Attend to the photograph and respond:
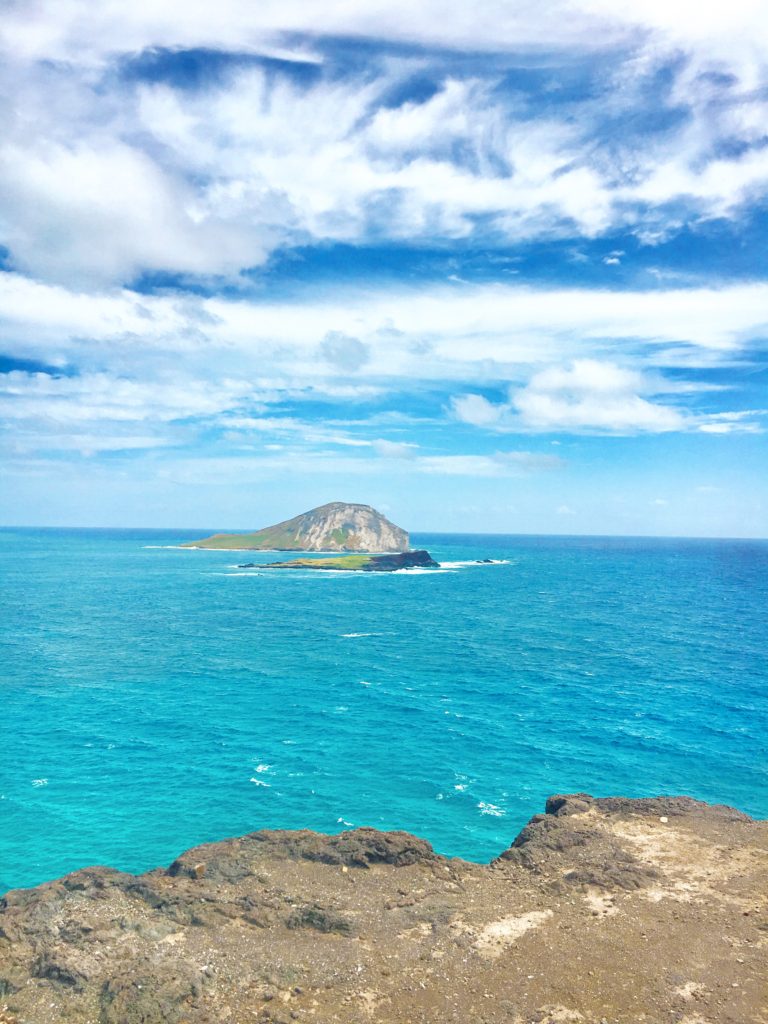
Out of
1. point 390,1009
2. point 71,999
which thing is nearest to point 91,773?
point 71,999

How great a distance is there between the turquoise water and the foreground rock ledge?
355 inches

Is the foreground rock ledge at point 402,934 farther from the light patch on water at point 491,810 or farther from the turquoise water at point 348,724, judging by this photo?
the light patch on water at point 491,810

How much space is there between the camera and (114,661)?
273ft

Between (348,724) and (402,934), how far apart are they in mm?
35190

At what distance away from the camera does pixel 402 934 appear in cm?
2555

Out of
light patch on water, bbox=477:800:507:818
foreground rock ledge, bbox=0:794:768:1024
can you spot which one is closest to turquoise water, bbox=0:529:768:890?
light patch on water, bbox=477:800:507:818

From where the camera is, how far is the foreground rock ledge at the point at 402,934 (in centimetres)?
2164

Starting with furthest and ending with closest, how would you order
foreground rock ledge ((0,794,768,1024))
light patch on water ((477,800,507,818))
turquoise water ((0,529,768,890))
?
light patch on water ((477,800,507,818))
turquoise water ((0,529,768,890))
foreground rock ledge ((0,794,768,1024))

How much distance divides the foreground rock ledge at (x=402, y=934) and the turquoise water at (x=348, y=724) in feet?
29.6

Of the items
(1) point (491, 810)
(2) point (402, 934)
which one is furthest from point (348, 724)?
(2) point (402, 934)

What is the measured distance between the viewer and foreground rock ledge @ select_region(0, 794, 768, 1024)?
71.0ft

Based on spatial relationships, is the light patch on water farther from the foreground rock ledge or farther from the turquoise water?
the foreground rock ledge

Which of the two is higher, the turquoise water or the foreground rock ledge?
the foreground rock ledge

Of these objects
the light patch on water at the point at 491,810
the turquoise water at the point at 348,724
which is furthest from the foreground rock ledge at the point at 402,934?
the light patch on water at the point at 491,810
